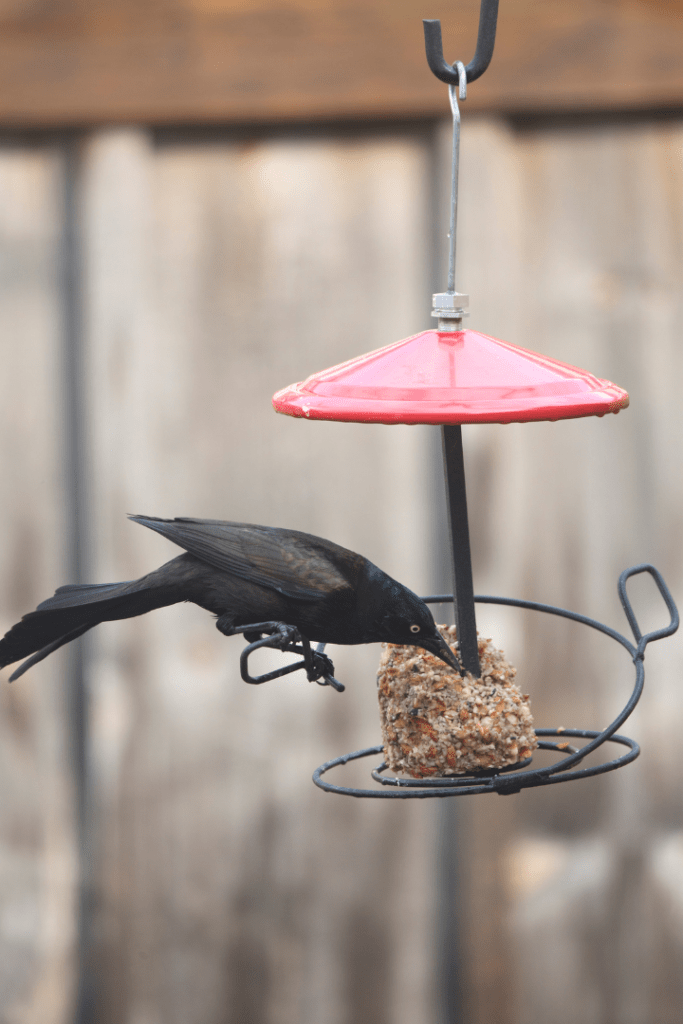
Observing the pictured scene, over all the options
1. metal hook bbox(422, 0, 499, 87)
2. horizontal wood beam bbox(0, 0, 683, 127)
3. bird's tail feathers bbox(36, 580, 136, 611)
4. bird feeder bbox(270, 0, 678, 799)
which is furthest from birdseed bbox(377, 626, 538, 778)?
horizontal wood beam bbox(0, 0, 683, 127)

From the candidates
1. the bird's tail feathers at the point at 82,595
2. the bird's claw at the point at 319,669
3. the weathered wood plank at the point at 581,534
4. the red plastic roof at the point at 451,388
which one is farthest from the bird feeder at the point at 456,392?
the weathered wood plank at the point at 581,534

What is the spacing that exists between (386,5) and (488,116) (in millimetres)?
359

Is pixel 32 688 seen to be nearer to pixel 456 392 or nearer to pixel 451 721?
pixel 451 721

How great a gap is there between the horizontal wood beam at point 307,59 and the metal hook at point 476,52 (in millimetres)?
1068

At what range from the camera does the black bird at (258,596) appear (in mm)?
1329

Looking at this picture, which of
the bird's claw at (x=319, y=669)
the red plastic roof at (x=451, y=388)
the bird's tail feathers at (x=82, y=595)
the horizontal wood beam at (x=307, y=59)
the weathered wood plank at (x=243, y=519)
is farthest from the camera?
the weathered wood plank at (x=243, y=519)

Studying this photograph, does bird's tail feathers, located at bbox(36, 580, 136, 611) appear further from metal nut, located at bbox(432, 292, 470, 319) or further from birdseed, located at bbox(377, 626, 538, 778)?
metal nut, located at bbox(432, 292, 470, 319)

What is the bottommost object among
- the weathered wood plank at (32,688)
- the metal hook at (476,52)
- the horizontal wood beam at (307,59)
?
the weathered wood plank at (32,688)

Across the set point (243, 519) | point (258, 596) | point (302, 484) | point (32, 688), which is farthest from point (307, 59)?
point (32, 688)

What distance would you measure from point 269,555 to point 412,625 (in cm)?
22

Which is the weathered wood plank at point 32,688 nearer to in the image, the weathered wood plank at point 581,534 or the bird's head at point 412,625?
the weathered wood plank at point 581,534

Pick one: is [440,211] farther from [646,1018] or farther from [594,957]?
[646,1018]

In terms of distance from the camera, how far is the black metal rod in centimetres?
145

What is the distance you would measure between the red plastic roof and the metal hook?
34 centimetres
